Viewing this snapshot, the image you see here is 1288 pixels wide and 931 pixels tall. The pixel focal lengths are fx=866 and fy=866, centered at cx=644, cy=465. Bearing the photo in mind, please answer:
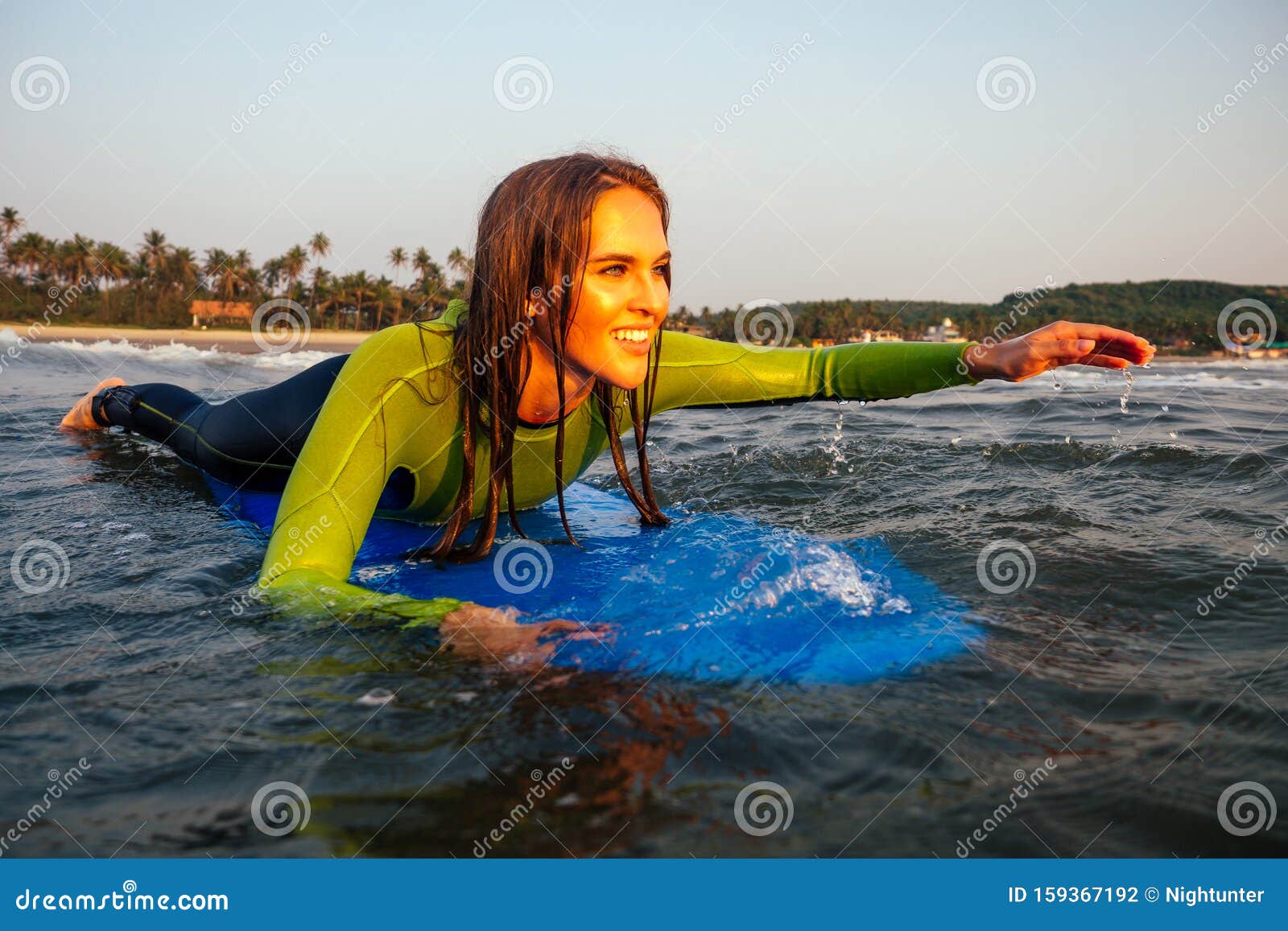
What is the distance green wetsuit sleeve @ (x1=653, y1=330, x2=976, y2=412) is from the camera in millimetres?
3709

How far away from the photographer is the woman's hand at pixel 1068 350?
9.24 ft

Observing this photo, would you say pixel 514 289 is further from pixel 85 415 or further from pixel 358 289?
pixel 358 289

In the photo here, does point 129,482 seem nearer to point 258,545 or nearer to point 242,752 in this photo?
point 258,545

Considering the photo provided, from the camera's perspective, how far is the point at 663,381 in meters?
3.78

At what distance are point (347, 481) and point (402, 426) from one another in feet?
1.15

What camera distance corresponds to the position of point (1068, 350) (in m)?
2.92

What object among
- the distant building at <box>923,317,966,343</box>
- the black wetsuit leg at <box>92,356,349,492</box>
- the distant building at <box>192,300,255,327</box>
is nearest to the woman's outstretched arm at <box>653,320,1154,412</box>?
the black wetsuit leg at <box>92,356,349,492</box>

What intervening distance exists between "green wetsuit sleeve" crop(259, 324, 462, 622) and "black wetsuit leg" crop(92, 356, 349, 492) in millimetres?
600

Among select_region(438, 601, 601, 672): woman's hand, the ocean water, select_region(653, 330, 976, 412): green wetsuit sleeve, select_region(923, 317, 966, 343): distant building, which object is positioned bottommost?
the ocean water

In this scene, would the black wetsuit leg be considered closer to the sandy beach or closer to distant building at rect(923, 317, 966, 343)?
the sandy beach

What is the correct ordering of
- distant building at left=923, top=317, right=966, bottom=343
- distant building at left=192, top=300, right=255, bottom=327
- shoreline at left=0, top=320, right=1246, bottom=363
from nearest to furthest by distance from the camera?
shoreline at left=0, top=320, right=1246, bottom=363 → distant building at left=192, top=300, right=255, bottom=327 → distant building at left=923, top=317, right=966, bottom=343

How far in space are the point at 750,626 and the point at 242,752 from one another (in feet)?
4.63

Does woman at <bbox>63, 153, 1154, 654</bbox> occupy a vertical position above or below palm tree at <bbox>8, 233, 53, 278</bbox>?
below

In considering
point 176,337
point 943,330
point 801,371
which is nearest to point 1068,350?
point 801,371
